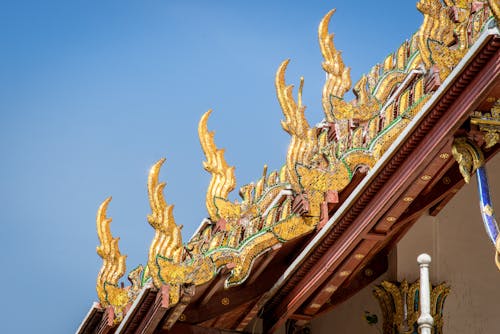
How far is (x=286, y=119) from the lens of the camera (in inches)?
477

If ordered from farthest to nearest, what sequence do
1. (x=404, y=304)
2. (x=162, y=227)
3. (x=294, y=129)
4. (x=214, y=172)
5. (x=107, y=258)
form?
(x=107, y=258), (x=214, y=172), (x=162, y=227), (x=404, y=304), (x=294, y=129)

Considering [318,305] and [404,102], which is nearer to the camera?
[404,102]

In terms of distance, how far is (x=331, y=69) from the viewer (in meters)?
12.3

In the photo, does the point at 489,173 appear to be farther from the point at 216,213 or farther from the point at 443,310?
the point at 216,213

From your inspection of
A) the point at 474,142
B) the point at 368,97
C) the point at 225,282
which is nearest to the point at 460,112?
the point at 474,142

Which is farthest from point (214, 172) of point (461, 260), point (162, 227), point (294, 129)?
point (461, 260)

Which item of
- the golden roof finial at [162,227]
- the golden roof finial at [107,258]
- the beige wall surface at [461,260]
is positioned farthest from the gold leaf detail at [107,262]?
the beige wall surface at [461,260]

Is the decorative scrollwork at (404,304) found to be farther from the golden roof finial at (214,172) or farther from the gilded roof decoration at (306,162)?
the golden roof finial at (214,172)

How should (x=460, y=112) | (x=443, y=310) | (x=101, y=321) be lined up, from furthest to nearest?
(x=101, y=321) → (x=443, y=310) → (x=460, y=112)

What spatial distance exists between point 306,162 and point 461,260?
1637 mm

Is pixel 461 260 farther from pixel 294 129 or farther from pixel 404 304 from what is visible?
pixel 294 129

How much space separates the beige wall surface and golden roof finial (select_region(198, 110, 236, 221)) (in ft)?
4.46

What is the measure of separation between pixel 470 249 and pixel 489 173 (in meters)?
0.60

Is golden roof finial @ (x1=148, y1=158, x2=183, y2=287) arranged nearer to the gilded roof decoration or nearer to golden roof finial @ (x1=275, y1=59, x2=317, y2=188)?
the gilded roof decoration
